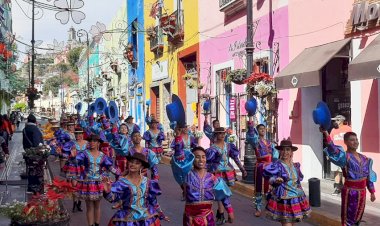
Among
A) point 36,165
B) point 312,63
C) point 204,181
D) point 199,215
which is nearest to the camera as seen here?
point 199,215

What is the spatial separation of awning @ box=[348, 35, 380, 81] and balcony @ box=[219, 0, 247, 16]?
7072 mm

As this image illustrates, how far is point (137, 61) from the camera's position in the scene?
3441 cm

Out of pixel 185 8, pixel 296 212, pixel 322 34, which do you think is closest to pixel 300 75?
pixel 322 34

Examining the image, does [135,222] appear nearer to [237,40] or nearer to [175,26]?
[237,40]

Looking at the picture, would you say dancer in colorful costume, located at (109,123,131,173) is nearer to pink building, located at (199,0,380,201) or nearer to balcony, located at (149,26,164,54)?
pink building, located at (199,0,380,201)

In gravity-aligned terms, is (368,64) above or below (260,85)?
above

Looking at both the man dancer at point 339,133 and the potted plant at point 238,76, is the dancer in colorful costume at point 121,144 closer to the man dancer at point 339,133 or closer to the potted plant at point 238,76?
the potted plant at point 238,76

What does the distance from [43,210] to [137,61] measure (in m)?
28.0

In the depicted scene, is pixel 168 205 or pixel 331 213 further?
pixel 168 205

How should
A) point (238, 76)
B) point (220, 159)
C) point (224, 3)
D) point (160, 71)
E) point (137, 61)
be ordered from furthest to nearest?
point (137, 61)
point (160, 71)
point (224, 3)
point (238, 76)
point (220, 159)

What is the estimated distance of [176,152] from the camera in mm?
6547

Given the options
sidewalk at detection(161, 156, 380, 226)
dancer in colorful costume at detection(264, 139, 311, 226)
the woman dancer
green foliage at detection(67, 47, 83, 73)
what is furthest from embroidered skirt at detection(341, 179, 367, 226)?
green foliage at detection(67, 47, 83, 73)

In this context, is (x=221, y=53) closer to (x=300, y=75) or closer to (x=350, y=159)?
(x=300, y=75)

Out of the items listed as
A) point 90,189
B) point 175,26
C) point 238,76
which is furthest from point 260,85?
point 175,26
